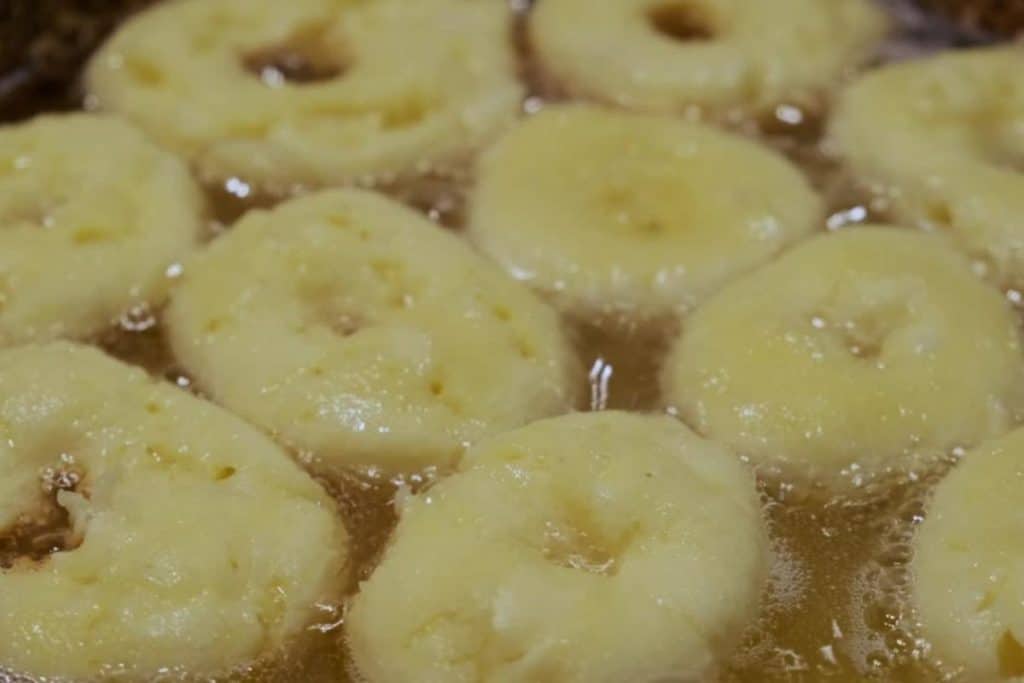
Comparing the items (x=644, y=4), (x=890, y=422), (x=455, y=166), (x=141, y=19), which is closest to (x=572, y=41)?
(x=644, y=4)

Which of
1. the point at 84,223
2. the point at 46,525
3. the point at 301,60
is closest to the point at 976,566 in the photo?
the point at 46,525

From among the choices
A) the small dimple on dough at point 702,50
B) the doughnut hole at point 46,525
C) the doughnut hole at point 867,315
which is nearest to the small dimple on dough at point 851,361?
the doughnut hole at point 867,315

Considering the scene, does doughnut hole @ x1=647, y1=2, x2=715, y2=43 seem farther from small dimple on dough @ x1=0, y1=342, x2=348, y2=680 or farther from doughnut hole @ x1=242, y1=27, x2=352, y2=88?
small dimple on dough @ x1=0, y1=342, x2=348, y2=680

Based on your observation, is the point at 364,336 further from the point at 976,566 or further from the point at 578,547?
the point at 976,566

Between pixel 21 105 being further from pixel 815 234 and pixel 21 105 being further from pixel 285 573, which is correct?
pixel 815 234

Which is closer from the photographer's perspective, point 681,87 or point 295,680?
point 295,680

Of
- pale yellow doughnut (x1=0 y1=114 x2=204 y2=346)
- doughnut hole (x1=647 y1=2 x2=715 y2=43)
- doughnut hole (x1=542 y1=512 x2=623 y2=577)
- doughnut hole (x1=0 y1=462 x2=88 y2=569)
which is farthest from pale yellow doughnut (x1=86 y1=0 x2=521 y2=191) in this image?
doughnut hole (x1=542 y1=512 x2=623 y2=577)

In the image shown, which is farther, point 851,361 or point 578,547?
point 851,361
